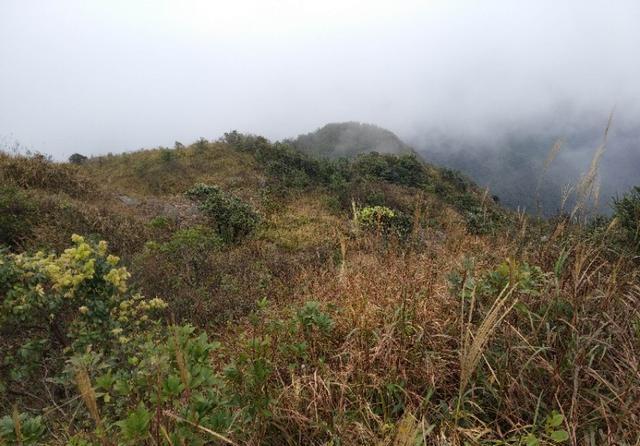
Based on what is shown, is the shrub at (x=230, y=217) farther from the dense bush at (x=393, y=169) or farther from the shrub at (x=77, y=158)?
the shrub at (x=77, y=158)

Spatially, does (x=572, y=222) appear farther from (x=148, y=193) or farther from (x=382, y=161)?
(x=382, y=161)

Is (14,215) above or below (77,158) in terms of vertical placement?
below

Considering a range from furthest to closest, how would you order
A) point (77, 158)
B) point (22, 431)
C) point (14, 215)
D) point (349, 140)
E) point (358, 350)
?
point (349, 140), point (77, 158), point (14, 215), point (358, 350), point (22, 431)

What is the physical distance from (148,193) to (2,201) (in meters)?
9.01

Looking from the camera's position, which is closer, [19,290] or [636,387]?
[636,387]

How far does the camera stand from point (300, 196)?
1741cm

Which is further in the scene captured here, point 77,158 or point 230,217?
point 77,158

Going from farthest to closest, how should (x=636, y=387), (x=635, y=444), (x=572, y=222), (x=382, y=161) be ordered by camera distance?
(x=382, y=161)
(x=572, y=222)
(x=636, y=387)
(x=635, y=444)

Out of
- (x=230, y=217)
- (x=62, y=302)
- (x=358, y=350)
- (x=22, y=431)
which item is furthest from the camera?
(x=230, y=217)

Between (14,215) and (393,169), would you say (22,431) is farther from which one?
(393,169)

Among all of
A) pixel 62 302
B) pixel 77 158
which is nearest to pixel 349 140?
pixel 77 158

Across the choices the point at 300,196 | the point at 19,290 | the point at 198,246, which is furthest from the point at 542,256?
the point at 300,196

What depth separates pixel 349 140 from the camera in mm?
77812

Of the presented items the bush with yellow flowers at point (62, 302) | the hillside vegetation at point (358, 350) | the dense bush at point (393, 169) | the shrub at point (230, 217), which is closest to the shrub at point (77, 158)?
the shrub at point (230, 217)
